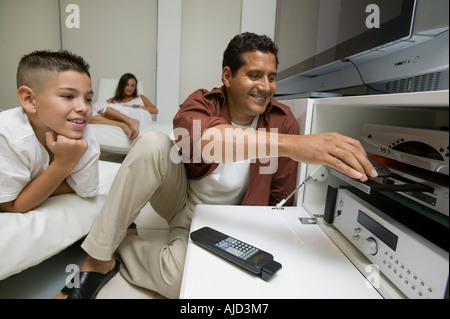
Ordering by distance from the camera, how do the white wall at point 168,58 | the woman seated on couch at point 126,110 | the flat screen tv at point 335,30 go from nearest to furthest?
the flat screen tv at point 335,30
the woman seated on couch at point 126,110
the white wall at point 168,58

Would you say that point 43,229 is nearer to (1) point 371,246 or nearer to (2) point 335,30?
(1) point 371,246

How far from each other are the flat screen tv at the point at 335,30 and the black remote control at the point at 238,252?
64 centimetres

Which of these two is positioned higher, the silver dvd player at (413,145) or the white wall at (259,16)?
the white wall at (259,16)

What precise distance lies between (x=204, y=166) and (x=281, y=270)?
478mm

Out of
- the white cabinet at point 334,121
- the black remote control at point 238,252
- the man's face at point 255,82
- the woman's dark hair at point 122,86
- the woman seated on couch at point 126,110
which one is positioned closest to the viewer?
the black remote control at point 238,252

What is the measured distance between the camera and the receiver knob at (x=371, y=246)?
0.47m

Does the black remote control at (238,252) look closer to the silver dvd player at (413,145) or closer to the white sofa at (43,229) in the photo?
the silver dvd player at (413,145)

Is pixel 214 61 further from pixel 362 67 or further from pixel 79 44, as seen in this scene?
pixel 362 67

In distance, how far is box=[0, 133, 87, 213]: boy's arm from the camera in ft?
2.48

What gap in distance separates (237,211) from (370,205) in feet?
1.09

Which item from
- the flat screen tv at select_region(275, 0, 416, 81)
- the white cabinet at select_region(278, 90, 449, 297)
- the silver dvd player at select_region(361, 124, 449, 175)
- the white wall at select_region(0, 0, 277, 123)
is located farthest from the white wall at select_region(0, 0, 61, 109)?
the silver dvd player at select_region(361, 124, 449, 175)

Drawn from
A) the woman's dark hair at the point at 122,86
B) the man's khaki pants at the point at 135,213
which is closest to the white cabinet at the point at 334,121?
the man's khaki pants at the point at 135,213

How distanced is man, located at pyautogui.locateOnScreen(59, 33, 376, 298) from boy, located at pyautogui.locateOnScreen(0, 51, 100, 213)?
19 centimetres

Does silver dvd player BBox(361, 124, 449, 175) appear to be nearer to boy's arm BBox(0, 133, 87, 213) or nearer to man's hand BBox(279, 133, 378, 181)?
man's hand BBox(279, 133, 378, 181)
